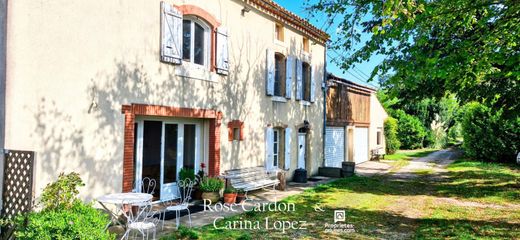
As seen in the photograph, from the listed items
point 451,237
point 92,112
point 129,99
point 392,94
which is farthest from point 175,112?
point 451,237

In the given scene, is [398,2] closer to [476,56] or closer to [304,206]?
[476,56]

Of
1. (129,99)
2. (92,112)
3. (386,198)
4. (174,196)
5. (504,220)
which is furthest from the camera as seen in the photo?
(386,198)

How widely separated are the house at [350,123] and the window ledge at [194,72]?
→ 9.01 metres

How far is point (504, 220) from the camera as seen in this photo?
350 inches

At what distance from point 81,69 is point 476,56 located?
7.76m

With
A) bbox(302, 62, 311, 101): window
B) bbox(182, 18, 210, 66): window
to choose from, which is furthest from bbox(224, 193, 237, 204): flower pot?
bbox(302, 62, 311, 101): window

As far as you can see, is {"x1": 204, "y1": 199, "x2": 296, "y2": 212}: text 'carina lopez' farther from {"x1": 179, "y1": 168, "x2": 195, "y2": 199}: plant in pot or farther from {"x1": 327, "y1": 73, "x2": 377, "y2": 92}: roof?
{"x1": 327, "y1": 73, "x2": 377, "y2": 92}: roof

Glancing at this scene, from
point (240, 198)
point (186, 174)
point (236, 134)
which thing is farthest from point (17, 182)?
point (236, 134)

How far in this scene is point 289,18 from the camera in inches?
553

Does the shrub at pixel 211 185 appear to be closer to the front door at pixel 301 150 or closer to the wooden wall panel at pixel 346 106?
the front door at pixel 301 150

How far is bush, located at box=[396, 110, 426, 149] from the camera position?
33.7m

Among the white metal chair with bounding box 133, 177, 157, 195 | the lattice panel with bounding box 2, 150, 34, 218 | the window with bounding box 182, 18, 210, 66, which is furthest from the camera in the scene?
the window with bounding box 182, 18, 210, 66

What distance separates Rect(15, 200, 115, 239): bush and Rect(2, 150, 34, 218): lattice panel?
2.11 feet

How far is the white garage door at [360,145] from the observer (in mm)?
22875
